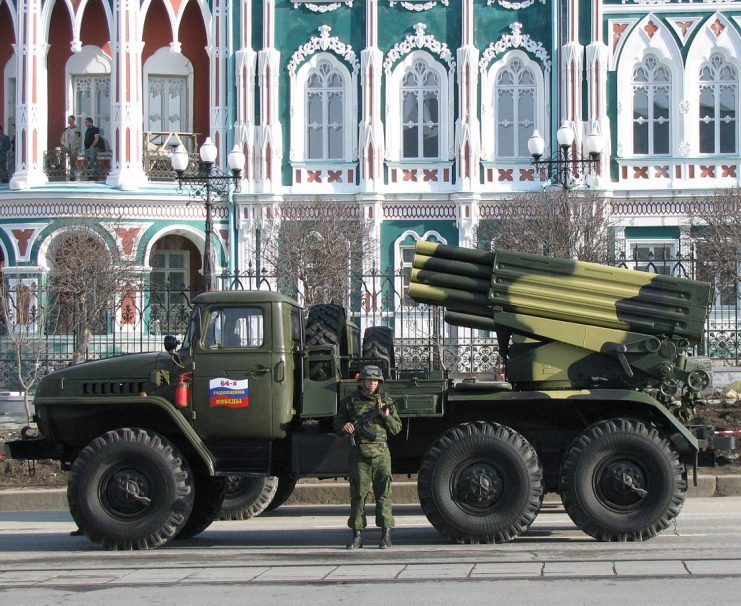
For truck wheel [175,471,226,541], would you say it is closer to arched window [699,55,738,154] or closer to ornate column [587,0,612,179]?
ornate column [587,0,612,179]

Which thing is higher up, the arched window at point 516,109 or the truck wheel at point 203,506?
the arched window at point 516,109

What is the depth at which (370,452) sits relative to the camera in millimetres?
14391

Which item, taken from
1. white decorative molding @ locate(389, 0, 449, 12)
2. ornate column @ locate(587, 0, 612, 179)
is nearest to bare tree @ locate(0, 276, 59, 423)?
white decorative molding @ locate(389, 0, 449, 12)

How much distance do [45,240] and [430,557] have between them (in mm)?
24634

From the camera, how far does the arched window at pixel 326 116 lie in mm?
38312

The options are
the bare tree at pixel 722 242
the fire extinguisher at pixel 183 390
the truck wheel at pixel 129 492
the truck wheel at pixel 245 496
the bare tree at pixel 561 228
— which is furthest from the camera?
the bare tree at pixel 561 228

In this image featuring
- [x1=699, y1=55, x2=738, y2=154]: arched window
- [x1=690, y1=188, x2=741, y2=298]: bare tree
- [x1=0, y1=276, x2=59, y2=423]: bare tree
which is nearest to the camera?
[x1=0, y1=276, x2=59, y2=423]: bare tree

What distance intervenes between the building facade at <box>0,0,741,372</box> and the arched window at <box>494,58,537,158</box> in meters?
0.05

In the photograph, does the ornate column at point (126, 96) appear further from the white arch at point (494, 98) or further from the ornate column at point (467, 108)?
the white arch at point (494, 98)

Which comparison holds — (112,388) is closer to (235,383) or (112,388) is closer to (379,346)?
(235,383)

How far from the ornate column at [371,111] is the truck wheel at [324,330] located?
2190 cm

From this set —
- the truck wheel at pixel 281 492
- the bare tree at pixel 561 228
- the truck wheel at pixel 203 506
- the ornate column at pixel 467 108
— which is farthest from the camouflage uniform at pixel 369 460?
the ornate column at pixel 467 108

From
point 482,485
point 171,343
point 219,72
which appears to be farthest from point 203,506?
point 219,72

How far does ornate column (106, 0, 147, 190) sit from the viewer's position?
3694 cm
